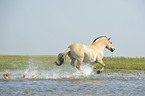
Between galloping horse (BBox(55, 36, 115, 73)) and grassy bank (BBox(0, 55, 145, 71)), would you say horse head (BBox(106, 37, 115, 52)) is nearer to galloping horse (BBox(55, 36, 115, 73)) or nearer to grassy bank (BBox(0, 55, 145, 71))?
galloping horse (BBox(55, 36, 115, 73))

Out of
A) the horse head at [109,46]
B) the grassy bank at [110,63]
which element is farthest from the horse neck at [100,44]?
the grassy bank at [110,63]

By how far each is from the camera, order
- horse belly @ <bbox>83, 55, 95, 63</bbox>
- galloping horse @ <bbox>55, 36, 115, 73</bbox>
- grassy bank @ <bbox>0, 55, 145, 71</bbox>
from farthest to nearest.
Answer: grassy bank @ <bbox>0, 55, 145, 71</bbox>, horse belly @ <bbox>83, 55, 95, 63</bbox>, galloping horse @ <bbox>55, 36, 115, 73</bbox>

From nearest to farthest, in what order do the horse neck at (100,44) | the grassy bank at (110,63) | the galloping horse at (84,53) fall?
the galloping horse at (84,53), the horse neck at (100,44), the grassy bank at (110,63)

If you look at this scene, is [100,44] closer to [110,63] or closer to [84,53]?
[84,53]

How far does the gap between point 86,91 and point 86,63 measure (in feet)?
19.6

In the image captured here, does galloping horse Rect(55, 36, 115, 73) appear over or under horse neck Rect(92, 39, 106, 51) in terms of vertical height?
under

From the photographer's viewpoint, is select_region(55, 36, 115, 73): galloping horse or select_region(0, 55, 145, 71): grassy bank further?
select_region(0, 55, 145, 71): grassy bank

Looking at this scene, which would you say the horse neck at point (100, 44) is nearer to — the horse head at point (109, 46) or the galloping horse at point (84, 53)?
the galloping horse at point (84, 53)

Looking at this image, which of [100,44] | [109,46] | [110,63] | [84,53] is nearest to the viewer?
[84,53]

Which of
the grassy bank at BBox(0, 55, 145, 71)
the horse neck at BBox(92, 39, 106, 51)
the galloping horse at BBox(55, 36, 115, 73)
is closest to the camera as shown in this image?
the galloping horse at BBox(55, 36, 115, 73)

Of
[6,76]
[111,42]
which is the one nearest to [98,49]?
[111,42]

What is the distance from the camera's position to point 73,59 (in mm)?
14602

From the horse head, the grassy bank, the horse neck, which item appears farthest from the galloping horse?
the grassy bank

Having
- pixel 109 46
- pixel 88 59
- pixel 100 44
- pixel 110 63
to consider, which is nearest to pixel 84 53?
pixel 88 59
